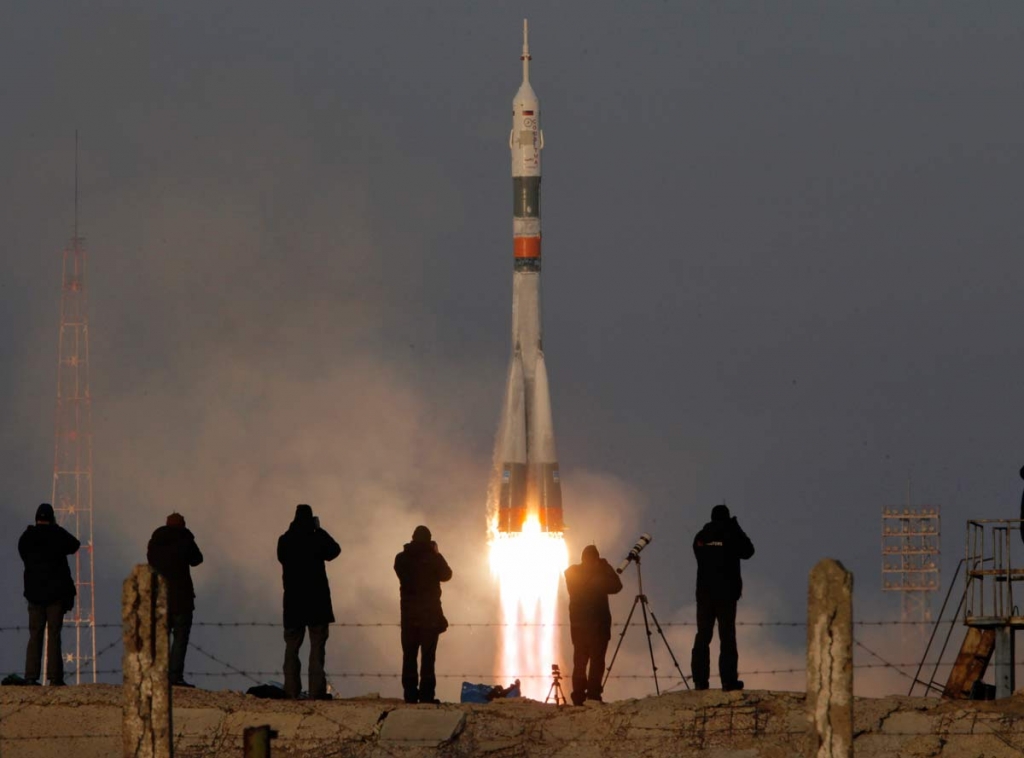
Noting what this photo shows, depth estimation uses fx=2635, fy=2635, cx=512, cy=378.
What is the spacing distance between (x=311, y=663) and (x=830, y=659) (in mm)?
10062

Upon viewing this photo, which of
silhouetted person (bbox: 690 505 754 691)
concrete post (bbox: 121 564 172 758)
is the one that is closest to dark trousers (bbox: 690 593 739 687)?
silhouetted person (bbox: 690 505 754 691)

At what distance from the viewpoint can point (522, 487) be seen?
261ft

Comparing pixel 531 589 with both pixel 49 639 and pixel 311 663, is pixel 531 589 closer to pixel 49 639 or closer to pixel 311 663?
pixel 311 663

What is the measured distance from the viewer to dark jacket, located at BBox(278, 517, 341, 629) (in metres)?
32.1

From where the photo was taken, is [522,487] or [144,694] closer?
[144,694]

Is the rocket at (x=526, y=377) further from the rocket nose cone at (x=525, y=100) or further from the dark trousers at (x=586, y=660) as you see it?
the dark trousers at (x=586, y=660)

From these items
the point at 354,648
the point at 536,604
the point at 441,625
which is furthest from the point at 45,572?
the point at 354,648

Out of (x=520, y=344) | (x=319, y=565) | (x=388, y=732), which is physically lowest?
(x=388, y=732)

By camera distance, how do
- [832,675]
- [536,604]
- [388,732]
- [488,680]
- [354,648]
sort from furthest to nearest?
1. [354,648]
2. [488,680]
3. [536,604]
4. [388,732]
5. [832,675]

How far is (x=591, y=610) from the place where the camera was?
32844mm

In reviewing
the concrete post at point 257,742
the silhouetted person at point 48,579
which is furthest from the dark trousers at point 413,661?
the concrete post at point 257,742

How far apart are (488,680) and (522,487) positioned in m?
17.8

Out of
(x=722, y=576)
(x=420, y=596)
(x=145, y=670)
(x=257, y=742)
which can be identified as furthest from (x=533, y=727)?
(x=257, y=742)

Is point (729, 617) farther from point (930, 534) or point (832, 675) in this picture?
point (930, 534)
